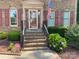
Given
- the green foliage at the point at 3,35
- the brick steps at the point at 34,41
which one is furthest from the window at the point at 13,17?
the brick steps at the point at 34,41

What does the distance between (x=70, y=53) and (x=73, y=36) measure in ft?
6.21

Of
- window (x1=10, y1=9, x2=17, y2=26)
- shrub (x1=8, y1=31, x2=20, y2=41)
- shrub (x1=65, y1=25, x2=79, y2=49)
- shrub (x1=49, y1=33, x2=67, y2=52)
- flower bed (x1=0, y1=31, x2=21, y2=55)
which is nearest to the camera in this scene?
flower bed (x1=0, y1=31, x2=21, y2=55)

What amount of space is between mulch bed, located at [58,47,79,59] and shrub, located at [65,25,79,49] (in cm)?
49

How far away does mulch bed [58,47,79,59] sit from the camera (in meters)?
16.5

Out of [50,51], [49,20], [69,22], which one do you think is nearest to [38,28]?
[49,20]

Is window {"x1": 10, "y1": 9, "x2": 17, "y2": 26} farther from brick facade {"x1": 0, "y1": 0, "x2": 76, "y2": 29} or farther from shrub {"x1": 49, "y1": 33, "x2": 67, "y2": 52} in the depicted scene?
shrub {"x1": 49, "y1": 33, "x2": 67, "y2": 52}

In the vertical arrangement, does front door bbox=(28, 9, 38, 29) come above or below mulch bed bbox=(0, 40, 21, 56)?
above

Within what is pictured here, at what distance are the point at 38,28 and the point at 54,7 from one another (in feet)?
9.62

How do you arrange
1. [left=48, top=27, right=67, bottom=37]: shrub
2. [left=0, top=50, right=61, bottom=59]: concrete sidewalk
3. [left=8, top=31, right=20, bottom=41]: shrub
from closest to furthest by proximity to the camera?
[left=0, top=50, right=61, bottom=59]: concrete sidewalk < [left=8, top=31, right=20, bottom=41]: shrub < [left=48, top=27, right=67, bottom=37]: shrub

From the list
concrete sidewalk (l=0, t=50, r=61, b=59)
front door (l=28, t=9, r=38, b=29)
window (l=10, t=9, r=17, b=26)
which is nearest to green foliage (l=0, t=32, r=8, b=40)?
window (l=10, t=9, r=17, b=26)

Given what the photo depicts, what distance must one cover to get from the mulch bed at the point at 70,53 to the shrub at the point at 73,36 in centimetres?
49

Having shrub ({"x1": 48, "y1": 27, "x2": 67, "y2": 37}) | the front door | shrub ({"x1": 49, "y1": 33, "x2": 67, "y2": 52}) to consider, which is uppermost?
the front door

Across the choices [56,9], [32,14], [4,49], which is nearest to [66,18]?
[56,9]

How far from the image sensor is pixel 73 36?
61.6 ft
